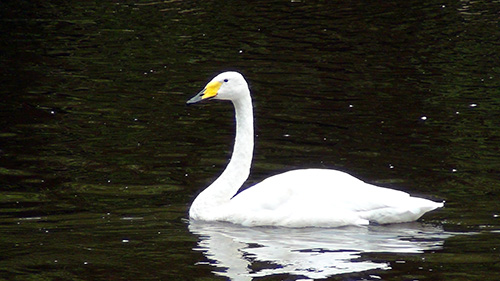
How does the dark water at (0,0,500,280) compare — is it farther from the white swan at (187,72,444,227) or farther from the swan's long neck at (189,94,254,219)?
the swan's long neck at (189,94,254,219)

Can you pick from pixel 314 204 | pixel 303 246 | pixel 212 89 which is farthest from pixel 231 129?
pixel 303 246

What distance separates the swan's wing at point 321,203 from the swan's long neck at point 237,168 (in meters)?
0.38

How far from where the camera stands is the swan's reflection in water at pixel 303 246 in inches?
338

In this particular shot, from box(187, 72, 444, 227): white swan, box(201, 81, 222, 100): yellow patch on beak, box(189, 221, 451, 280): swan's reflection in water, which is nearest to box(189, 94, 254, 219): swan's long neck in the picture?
box(187, 72, 444, 227): white swan

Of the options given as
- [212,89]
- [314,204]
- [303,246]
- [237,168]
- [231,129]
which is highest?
[212,89]

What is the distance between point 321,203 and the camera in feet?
33.4

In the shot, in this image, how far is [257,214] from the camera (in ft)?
33.6

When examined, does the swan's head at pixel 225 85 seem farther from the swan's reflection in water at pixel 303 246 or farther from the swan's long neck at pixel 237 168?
the swan's reflection in water at pixel 303 246

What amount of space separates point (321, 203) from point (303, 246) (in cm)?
92

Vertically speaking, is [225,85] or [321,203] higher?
[225,85]

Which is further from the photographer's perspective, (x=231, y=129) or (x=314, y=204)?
(x=231, y=129)

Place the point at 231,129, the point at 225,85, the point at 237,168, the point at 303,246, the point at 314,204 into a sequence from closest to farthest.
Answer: the point at 303,246 → the point at 314,204 → the point at 225,85 → the point at 237,168 → the point at 231,129

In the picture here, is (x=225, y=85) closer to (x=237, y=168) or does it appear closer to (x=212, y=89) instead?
(x=212, y=89)

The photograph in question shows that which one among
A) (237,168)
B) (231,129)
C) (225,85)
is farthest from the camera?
(231,129)
